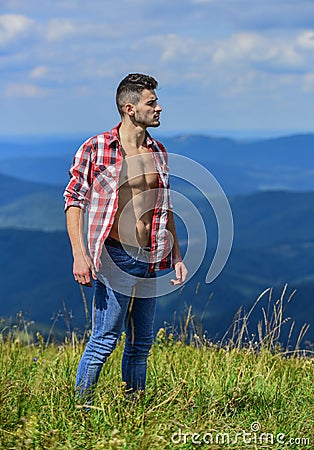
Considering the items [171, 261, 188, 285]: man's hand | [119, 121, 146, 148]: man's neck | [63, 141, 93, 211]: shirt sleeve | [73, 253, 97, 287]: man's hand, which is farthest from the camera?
[171, 261, 188, 285]: man's hand

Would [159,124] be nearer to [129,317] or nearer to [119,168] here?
[119,168]

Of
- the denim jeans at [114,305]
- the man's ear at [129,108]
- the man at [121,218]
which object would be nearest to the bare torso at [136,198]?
the man at [121,218]

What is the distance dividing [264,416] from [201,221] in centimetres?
114

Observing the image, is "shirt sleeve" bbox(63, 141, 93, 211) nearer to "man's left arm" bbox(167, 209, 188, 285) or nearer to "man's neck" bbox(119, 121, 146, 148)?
"man's neck" bbox(119, 121, 146, 148)

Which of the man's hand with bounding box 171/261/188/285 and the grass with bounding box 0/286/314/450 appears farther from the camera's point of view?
the man's hand with bounding box 171/261/188/285

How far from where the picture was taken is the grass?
10.3 ft

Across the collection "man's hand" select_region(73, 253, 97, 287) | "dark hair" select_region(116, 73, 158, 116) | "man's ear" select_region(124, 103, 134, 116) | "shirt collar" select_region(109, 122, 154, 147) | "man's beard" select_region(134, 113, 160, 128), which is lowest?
"man's hand" select_region(73, 253, 97, 287)

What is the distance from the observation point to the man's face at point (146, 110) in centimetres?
378

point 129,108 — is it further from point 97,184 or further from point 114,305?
point 114,305

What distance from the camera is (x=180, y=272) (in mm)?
4059

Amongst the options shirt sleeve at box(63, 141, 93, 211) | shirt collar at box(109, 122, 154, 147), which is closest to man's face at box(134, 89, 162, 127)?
shirt collar at box(109, 122, 154, 147)

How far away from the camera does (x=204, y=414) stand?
367cm

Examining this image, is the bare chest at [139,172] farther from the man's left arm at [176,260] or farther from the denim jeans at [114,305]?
the denim jeans at [114,305]

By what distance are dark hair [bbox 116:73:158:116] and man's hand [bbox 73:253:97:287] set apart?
84 centimetres
